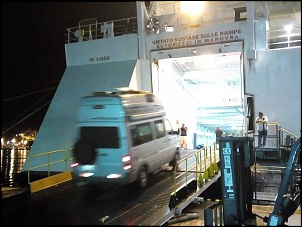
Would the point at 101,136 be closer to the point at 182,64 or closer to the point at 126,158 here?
the point at 126,158

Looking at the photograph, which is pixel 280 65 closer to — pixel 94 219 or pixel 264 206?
pixel 264 206

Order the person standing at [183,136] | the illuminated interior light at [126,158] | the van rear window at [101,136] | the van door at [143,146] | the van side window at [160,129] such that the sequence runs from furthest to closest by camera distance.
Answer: the person standing at [183,136] < the van side window at [160,129] < the van door at [143,146] < the van rear window at [101,136] < the illuminated interior light at [126,158]

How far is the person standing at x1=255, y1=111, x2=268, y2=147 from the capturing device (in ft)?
43.3

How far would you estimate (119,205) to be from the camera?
8.16 metres

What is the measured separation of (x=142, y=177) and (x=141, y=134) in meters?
1.17

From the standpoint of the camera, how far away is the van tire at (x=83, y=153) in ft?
29.0

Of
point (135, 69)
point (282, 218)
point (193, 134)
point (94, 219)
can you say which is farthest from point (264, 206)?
point (193, 134)

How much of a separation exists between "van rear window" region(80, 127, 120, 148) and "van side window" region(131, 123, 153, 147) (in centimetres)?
48

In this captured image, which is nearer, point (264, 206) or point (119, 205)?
point (119, 205)

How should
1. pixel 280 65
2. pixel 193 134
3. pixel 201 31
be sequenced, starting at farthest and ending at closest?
pixel 193 134 < pixel 201 31 < pixel 280 65

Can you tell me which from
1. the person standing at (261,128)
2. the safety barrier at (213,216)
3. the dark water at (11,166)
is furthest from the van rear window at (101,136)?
the person standing at (261,128)

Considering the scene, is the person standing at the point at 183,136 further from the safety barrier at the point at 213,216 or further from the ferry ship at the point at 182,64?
the safety barrier at the point at 213,216

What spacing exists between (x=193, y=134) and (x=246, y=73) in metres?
6.28

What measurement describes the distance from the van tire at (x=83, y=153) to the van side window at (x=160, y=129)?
7.21 ft
